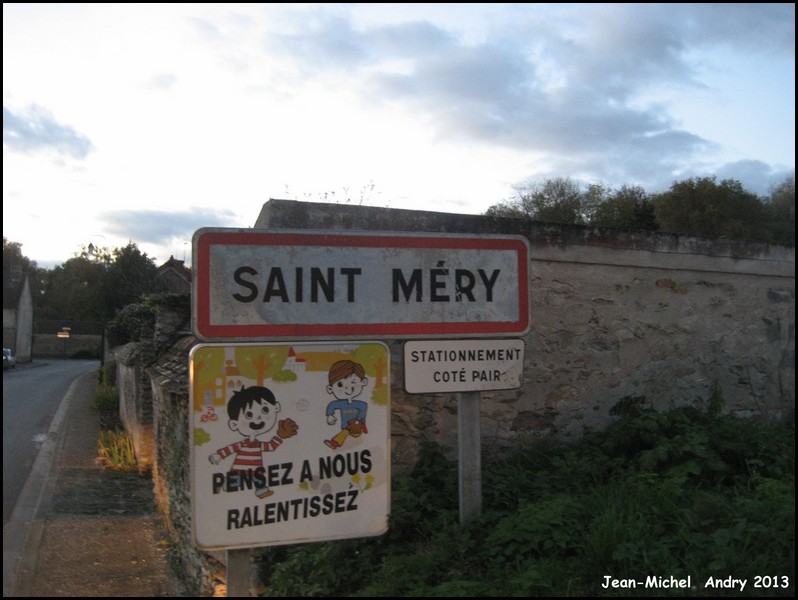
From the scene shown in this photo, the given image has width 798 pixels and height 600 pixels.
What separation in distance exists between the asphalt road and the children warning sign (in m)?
5.77

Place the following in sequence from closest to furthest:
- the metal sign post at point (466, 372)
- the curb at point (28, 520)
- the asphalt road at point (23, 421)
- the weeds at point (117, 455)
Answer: the metal sign post at point (466, 372), the curb at point (28, 520), the asphalt road at point (23, 421), the weeds at point (117, 455)

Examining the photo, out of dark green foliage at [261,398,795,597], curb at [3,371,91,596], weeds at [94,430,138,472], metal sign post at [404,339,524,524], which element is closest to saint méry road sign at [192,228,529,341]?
metal sign post at [404,339,524,524]

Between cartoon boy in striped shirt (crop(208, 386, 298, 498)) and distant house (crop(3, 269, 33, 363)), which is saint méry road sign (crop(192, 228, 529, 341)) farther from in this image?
distant house (crop(3, 269, 33, 363))

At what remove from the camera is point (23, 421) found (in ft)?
57.1

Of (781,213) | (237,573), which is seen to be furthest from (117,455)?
(781,213)

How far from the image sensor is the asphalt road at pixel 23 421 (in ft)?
33.1

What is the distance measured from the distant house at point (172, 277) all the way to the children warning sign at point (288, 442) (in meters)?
16.9

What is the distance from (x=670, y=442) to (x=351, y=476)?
2.76 metres

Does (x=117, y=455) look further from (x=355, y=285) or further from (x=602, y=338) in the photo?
(x=355, y=285)

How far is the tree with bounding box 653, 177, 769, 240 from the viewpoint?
13.4m

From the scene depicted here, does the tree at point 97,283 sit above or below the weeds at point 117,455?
above

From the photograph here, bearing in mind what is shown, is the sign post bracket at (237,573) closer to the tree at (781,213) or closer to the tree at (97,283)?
the tree at (781,213)

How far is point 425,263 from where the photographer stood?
3479 mm

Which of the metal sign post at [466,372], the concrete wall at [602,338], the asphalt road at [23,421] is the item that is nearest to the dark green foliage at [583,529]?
the metal sign post at [466,372]
